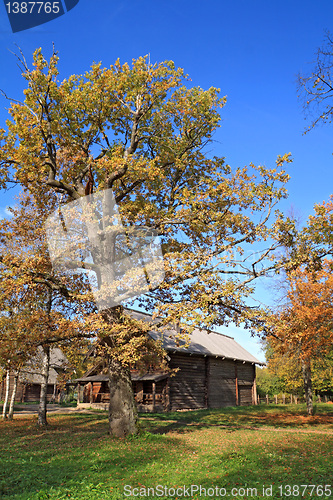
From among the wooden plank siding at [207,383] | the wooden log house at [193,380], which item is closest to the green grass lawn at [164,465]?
the wooden log house at [193,380]

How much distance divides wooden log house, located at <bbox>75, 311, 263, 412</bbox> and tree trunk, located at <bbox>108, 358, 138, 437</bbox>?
12.5 metres

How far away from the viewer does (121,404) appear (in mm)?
15469

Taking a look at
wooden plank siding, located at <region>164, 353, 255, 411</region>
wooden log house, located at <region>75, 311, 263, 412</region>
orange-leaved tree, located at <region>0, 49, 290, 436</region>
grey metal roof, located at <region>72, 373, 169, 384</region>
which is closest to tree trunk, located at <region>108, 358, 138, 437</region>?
orange-leaved tree, located at <region>0, 49, 290, 436</region>

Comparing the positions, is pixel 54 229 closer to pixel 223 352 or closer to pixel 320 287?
pixel 320 287

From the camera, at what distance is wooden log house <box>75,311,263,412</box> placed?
31250 millimetres

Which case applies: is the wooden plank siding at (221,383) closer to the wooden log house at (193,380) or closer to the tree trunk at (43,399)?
the wooden log house at (193,380)

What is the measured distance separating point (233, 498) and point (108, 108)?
16.2 metres

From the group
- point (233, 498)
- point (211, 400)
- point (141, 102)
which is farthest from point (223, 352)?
point (233, 498)

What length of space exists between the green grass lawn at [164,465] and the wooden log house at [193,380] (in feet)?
45.4

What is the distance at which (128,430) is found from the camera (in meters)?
15.1

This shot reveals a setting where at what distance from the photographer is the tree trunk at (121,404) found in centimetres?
1517

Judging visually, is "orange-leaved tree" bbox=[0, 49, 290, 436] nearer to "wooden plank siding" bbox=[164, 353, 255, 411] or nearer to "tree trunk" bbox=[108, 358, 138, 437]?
"tree trunk" bbox=[108, 358, 138, 437]

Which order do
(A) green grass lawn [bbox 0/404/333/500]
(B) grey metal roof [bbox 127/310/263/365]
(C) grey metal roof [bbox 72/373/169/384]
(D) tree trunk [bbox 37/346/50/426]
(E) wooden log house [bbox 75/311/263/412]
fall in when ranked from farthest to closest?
(B) grey metal roof [bbox 127/310/263/365], (E) wooden log house [bbox 75/311/263/412], (C) grey metal roof [bbox 72/373/169/384], (D) tree trunk [bbox 37/346/50/426], (A) green grass lawn [bbox 0/404/333/500]

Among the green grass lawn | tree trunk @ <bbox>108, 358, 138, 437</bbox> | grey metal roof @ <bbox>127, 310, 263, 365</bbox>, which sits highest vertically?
grey metal roof @ <bbox>127, 310, 263, 365</bbox>
